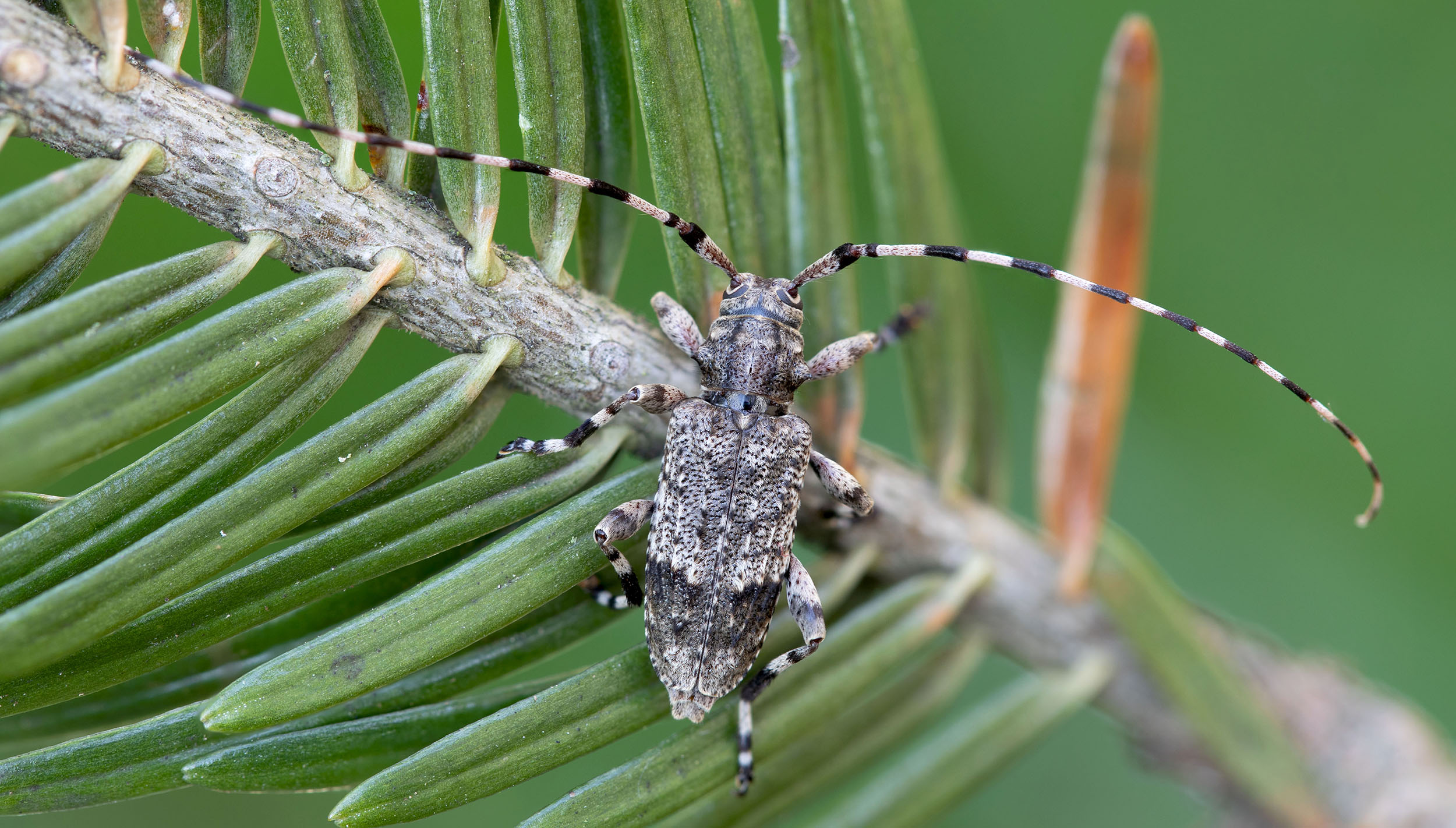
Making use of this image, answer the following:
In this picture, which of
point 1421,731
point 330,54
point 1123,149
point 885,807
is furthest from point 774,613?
point 1421,731

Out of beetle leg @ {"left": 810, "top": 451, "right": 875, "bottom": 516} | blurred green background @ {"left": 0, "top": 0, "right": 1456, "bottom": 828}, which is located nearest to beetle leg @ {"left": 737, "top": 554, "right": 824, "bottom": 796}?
beetle leg @ {"left": 810, "top": 451, "right": 875, "bottom": 516}

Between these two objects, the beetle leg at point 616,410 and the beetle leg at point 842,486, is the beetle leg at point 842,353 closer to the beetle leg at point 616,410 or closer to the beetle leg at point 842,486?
the beetle leg at point 842,486

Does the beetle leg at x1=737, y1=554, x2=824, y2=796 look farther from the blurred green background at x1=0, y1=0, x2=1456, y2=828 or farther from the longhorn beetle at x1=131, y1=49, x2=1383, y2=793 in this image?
the blurred green background at x1=0, y1=0, x2=1456, y2=828

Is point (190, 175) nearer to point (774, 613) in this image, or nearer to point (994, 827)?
point (774, 613)

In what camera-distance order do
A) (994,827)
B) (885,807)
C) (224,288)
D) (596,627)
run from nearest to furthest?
(224,288), (596,627), (885,807), (994,827)

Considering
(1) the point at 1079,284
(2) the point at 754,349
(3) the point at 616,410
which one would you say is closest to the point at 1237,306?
(1) the point at 1079,284

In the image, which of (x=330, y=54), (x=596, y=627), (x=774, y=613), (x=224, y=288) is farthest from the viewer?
(x=774, y=613)

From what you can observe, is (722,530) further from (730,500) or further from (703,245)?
(703,245)
